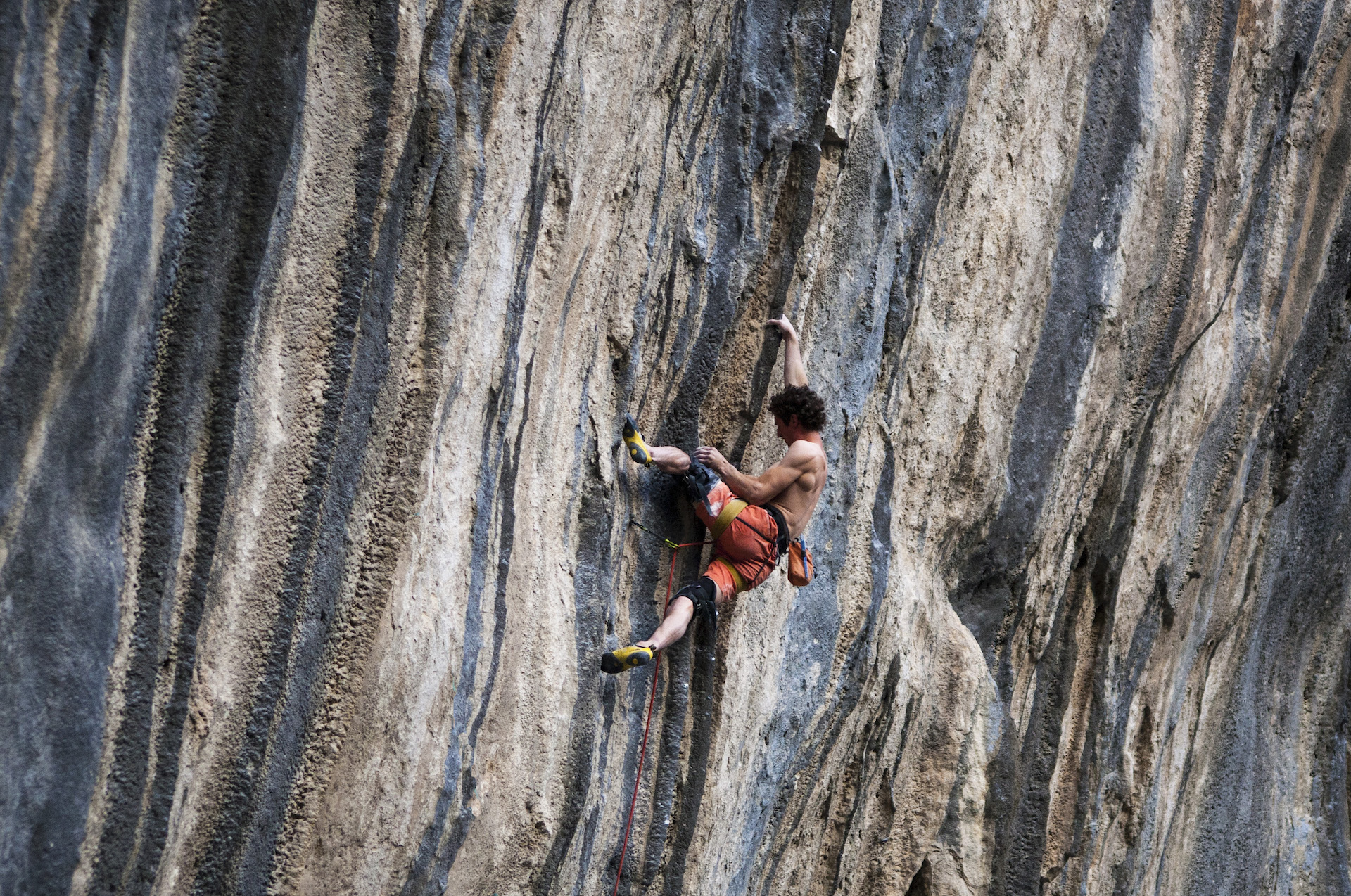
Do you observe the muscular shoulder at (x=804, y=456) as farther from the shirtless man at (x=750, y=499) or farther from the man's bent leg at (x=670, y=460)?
the man's bent leg at (x=670, y=460)

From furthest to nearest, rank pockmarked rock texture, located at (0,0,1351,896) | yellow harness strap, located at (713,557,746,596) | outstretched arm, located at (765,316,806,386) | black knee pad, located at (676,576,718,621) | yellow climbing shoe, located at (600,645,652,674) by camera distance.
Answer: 1. outstretched arm, located at (765,316,806,386)
2. yellow harness strap, located at (713,557,746,596)
3. black knee pad, located at (676,576,718,621)
4. yellow climbing shoe, located at (600,645,652,674)
5. pockmarked rock texture, located at (0,0,1351,896)

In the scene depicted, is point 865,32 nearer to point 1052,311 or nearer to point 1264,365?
point 1052,311

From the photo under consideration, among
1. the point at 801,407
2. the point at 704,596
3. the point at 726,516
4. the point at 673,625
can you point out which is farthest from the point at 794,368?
the point at 673,625

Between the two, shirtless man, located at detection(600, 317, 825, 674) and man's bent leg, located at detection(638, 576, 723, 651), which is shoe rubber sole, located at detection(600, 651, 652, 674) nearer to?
man's bent leg, located at detection(638, 576, 723, 651)

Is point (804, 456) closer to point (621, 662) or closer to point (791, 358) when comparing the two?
point (791, 358)

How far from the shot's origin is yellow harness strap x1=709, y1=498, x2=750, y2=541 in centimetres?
499

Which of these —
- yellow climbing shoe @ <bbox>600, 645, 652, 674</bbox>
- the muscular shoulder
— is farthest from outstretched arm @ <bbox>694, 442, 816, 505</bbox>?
yellow climbing shoe @ <bbox>600, 645, 652, 674</bbox>

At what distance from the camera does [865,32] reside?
5.60 meters

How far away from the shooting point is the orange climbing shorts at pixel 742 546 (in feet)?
16.4

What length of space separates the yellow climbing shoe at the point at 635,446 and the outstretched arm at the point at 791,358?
2.98ft

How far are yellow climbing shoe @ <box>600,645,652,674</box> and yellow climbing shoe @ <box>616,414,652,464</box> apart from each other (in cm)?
79

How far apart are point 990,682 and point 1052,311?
2284 millimetres

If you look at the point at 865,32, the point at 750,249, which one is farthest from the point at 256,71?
the point at 865,32

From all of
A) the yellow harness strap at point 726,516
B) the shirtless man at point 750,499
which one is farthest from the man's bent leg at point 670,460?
the yellow harness strap at point 726,516
